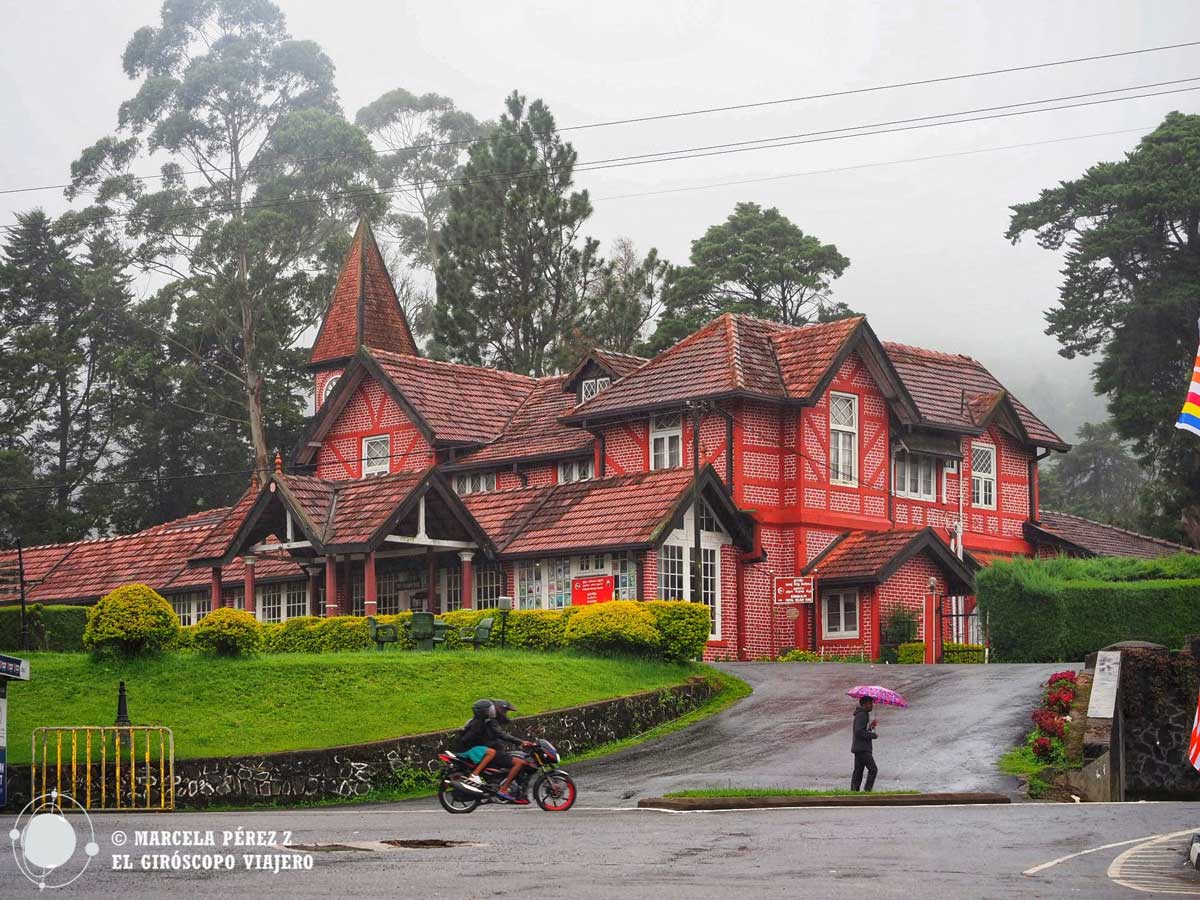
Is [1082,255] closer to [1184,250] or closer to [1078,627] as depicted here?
[1184,250]

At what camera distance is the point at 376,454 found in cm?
5225

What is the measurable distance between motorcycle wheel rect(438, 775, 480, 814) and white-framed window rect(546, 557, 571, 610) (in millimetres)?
19775

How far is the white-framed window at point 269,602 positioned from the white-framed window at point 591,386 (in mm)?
9621

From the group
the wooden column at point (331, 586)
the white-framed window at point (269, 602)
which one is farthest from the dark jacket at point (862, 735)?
the white-framed window at point (269, 602)

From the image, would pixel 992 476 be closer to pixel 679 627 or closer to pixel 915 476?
pixel 915 476

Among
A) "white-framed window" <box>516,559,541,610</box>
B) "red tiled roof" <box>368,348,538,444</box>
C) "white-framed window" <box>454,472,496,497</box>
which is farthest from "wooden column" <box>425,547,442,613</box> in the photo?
"red tiled roof" <box>368,348,538,444</box>

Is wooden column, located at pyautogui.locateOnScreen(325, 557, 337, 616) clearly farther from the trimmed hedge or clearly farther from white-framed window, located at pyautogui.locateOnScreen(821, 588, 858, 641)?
the trimmed hedge

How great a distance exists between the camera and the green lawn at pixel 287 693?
26141 millimetres

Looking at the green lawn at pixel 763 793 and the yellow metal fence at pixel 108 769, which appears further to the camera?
the yellow metal fence at pixel 108 769

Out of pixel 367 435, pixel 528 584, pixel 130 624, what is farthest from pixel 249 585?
pixel 130 624

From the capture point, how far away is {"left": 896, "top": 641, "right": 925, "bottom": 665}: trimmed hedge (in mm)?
41875

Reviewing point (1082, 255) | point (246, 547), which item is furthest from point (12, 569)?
point (1082, 255)

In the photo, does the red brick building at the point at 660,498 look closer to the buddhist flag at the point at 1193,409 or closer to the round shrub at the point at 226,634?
the round shrub at the point at 226,634

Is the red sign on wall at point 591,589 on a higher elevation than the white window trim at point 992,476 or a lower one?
lower
